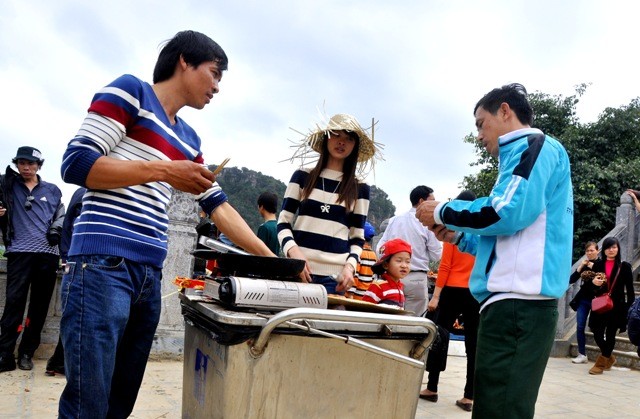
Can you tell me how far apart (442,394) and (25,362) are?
378 centimetres

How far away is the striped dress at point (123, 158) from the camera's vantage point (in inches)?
72.7

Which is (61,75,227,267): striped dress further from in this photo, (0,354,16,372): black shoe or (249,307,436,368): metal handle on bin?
(0,354,16,372): black shoe

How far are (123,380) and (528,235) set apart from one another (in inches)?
65.9

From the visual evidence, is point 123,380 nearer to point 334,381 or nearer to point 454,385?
point 334,381

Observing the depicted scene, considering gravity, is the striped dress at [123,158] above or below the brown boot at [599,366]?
above

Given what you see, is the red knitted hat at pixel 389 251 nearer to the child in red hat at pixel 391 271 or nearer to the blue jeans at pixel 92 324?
the child in red hat at pixel 391 271

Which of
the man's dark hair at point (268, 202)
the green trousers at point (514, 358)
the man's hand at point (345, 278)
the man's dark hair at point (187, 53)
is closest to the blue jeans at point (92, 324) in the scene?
the man's dark hair at point (187, 53)

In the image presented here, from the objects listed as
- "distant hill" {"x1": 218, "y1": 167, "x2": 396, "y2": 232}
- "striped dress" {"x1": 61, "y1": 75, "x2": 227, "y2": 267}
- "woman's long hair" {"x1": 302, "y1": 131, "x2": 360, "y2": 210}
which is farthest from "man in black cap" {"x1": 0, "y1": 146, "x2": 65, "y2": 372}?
"distant hill" {"x1": 218, "y1": 167, "x2": 396, "y2": 232}

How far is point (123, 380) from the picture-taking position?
7.14 feet

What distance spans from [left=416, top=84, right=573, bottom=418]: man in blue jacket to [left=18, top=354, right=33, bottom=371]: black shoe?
427cm

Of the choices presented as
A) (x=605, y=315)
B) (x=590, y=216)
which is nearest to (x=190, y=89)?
(x=605, y=315)

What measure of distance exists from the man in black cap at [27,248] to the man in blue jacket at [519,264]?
13.7 ft

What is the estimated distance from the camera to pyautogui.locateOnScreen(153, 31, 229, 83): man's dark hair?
7.00ft

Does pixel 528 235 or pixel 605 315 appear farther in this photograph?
pixel 605 315
